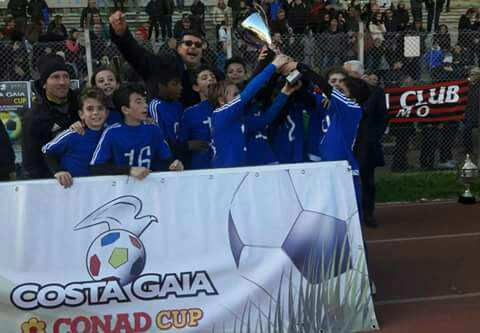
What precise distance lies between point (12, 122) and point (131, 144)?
6.04 meters

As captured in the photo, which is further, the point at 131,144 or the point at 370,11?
the point at 370,11

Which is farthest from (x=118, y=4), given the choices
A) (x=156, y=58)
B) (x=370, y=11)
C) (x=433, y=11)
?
(x=156, y=58)

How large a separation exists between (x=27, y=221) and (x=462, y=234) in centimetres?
478

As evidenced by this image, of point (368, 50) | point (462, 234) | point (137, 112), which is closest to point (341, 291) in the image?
point (137, 112)

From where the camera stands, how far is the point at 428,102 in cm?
995

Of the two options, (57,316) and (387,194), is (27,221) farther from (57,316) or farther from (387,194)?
(387,194)

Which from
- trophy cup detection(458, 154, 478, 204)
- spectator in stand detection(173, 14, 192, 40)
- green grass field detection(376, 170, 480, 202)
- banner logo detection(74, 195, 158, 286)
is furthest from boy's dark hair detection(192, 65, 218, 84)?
spectator in stand detection(173, 14, 192, 40)

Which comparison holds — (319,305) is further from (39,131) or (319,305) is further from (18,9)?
(18,9)

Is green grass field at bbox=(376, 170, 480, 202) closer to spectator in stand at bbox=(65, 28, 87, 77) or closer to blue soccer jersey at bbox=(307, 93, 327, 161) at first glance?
blue soccer jersey at bbox=(307, 93, 327, 161)

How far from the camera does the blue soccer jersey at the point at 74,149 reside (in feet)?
14.3

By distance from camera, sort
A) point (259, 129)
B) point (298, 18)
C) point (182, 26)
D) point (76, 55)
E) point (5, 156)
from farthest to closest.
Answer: point (298, 18)
point (182, 26)
point (76, 55)
point (5, 156)
point (259, 129)

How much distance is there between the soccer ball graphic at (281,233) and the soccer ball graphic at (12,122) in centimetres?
638

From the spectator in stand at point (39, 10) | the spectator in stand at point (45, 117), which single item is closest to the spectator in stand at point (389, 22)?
the spectator in stand at point (39, 10)

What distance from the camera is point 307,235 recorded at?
13.9ft
